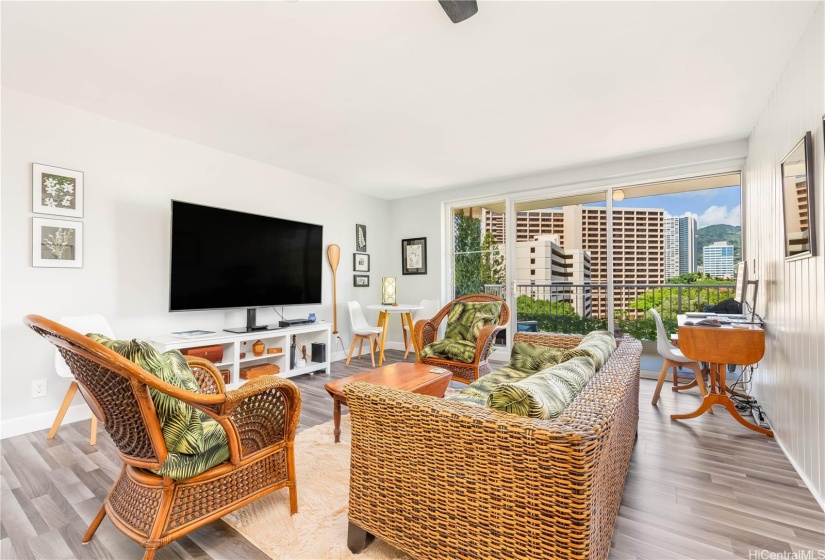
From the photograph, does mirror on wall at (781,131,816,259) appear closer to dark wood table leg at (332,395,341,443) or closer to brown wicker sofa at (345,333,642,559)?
brown wicker sofa at (345,333,642,559)

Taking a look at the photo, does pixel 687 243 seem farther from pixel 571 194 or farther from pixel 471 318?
pixel 471 318

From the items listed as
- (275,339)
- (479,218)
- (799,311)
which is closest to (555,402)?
(799,311)

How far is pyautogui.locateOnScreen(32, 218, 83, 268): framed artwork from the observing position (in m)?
2.77

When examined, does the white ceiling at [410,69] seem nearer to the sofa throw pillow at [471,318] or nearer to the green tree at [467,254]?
the sofa throw pillow at [471,318]

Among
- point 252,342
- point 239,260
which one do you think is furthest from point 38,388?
point 239,260

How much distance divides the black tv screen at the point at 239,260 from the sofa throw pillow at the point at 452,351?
173 centimetres

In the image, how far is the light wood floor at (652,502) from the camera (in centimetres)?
153

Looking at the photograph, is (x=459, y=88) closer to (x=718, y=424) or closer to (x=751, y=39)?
(x=751, y=39)

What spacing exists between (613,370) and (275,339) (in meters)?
3.45

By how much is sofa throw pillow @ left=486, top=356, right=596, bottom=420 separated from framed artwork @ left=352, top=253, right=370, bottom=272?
4296mm

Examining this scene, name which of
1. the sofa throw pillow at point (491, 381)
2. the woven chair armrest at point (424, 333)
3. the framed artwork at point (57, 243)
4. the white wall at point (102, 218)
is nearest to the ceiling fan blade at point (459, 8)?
the sofa throw pillow at point (491, 381)

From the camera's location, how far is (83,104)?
2926mm

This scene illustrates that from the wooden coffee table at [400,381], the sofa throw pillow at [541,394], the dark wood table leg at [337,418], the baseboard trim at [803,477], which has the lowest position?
the baseboard trim at [803,477]

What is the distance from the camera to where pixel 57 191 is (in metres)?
2.88
